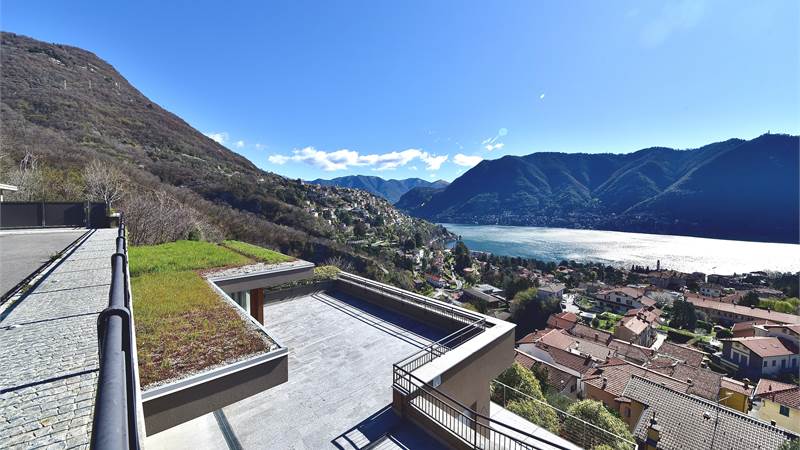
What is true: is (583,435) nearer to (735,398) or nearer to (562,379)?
(562,379)

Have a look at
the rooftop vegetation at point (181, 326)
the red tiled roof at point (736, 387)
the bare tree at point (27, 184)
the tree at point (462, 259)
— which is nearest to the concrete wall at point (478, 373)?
the rooftop vegetation at point (181, 326)

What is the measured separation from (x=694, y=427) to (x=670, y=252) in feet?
351

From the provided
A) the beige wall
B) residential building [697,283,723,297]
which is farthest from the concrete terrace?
residential building [697,283,723,297]

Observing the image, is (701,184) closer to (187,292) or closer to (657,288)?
(657,288)

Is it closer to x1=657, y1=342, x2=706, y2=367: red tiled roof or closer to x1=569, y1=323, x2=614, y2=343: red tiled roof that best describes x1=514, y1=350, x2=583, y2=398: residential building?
x1=569, y1=323, x2=614, y2=343: red tiled roof

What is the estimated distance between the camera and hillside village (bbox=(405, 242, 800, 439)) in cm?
1884

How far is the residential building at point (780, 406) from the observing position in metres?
17.5

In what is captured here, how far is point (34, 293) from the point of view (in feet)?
13.4

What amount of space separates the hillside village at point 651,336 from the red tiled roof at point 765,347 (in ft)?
0.30

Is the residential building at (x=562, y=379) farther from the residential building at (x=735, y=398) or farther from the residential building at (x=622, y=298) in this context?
the residential building at (x=622, y=298)

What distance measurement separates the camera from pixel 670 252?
315 ft

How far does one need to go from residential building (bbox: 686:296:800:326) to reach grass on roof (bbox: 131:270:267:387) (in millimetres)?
55847

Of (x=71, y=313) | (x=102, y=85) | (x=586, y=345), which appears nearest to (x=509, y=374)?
(x=71, y=313)

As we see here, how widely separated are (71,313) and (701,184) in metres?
206
